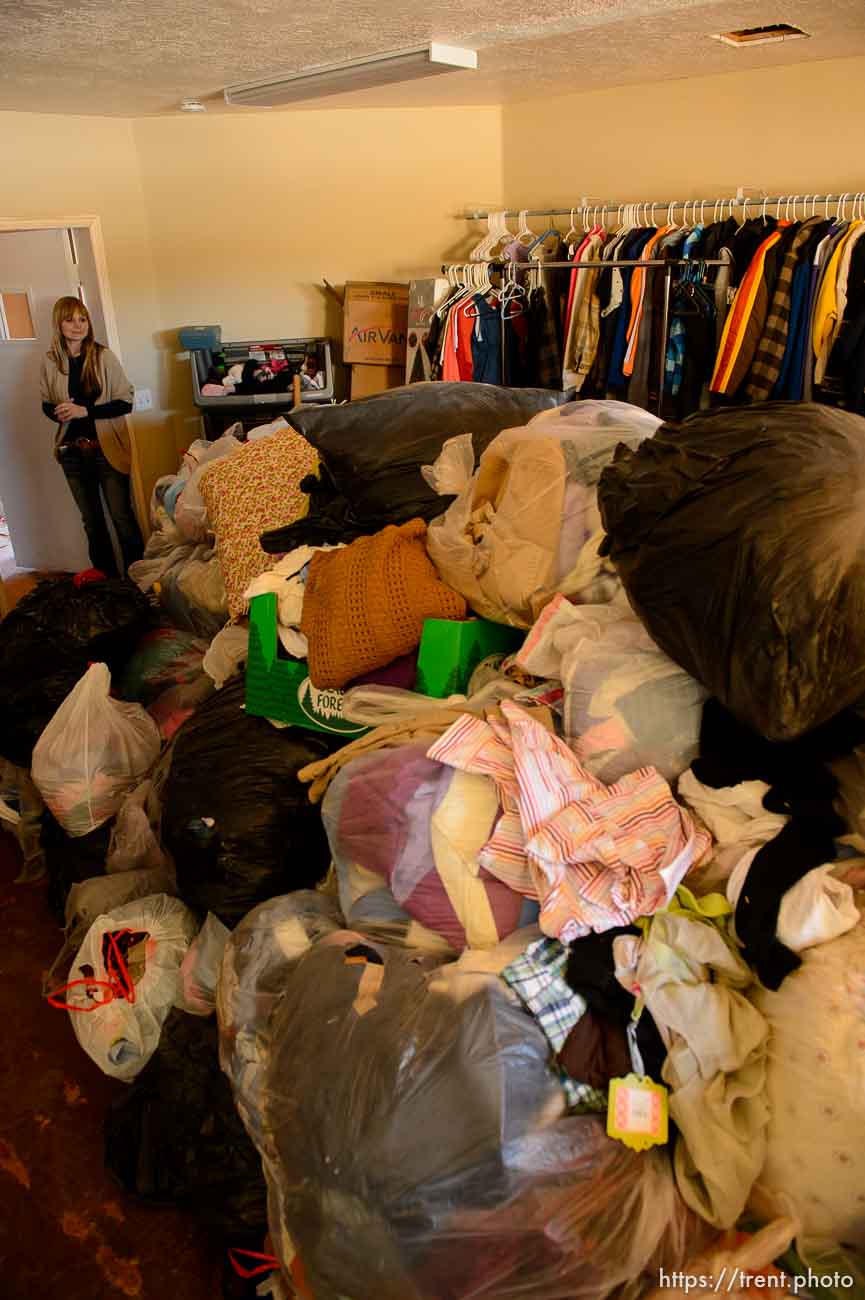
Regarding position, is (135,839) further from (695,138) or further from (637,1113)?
(695,138)

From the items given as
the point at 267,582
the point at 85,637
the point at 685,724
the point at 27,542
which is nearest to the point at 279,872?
the point at 267,582

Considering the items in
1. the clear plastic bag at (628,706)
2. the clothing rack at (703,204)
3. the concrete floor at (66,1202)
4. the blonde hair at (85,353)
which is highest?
the clothing rack at (703,204)

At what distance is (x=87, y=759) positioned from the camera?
7.78 feet

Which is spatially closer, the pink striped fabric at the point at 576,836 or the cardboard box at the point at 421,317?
the pink striped fabric at the point at 576,836

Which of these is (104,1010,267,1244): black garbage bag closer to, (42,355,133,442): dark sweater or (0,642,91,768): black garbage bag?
(0,642,91,768): black garbage bag

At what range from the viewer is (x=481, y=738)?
148 centimetres

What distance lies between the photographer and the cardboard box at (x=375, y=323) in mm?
4848

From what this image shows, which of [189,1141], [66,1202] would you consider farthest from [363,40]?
[66,1202]

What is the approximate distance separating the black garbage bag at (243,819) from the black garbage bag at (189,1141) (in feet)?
0.97

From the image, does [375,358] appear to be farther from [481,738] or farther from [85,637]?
[481,738]

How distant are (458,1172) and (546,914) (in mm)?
344

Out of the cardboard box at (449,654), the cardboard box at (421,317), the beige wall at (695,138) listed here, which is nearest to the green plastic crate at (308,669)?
the cardboard box at (449,654)

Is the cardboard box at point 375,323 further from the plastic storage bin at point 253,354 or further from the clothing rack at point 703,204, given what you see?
the clothing rack at point 703,204

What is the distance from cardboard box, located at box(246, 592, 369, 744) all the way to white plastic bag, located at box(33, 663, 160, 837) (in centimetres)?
52
